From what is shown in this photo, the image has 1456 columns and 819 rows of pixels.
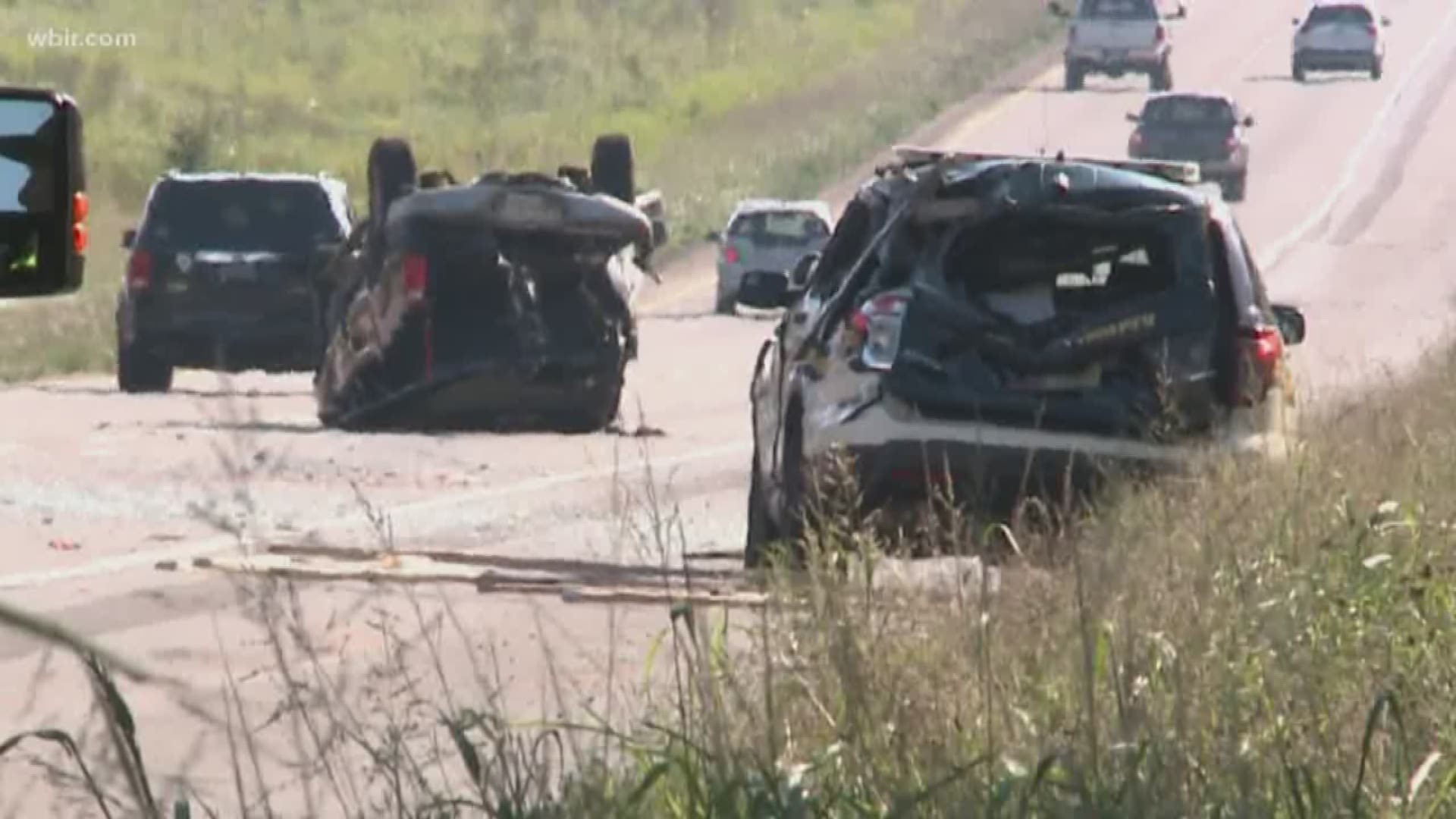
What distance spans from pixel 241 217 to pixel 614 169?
5.04 meters

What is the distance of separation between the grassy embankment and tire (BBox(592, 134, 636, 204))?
2522 cm

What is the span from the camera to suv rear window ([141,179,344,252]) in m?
26.9

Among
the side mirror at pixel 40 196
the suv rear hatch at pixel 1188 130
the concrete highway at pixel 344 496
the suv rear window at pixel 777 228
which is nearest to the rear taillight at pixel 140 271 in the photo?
the concrete highway at pixel 344 496

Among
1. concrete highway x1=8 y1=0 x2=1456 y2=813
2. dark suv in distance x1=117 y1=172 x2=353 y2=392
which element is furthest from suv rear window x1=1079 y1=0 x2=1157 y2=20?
dark suv in distance x1=117 y1=172 x2=353 y2=392

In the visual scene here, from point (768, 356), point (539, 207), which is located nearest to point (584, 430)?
point (539, 207)

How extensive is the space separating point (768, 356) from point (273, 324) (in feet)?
39.8

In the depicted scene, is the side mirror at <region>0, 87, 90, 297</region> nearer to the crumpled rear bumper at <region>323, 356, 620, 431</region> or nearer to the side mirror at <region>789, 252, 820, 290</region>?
the side mirror at <region>789, 252, 820, 290</region>

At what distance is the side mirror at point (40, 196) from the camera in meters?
2.59

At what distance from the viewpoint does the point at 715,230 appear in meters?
56.1

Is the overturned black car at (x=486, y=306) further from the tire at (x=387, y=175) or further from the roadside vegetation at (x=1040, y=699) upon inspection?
the roadside vegetation at (x=1040, y=699)

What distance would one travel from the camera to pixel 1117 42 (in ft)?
247

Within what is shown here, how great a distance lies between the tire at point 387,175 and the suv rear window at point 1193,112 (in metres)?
39.3

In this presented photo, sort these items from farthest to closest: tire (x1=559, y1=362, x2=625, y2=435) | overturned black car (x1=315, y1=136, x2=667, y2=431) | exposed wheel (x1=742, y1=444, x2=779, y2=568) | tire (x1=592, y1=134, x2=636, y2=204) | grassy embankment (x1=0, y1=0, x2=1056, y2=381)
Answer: grassy embankment (x1=0, y1=0, x2=1056, y2=381) → tire (x1=592, y1=134, x2=636, y2=204) → tire (x1=559, y1=362, x2=625, y2=435) → overturned black car (x1=315, y1=136, x2=667, y2=431) → exposed wheel (x1=742, y1=444, x2=779, y2=568)

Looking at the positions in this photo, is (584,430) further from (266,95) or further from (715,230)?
(266,95)
